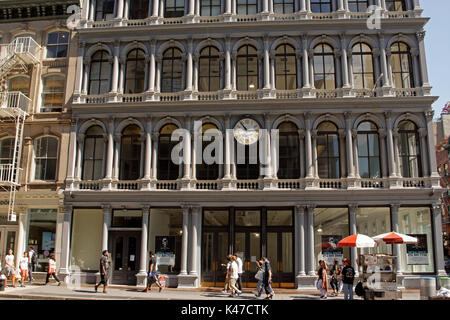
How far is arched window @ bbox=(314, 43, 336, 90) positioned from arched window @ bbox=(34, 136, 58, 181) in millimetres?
16954

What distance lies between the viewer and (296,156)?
2470 centimetres

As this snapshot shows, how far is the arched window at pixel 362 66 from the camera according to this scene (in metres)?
25.4

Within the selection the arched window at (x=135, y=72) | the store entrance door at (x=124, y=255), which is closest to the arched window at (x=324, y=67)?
the arched window at (x=135, y=72)

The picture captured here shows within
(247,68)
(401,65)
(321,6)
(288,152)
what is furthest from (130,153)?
(401,65)

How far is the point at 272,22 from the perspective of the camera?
25.5 meters

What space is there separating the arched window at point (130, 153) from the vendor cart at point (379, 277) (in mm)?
14159

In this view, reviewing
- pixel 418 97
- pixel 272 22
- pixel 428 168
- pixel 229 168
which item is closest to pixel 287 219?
pixel 229 168

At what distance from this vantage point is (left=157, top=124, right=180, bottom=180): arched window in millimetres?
25141

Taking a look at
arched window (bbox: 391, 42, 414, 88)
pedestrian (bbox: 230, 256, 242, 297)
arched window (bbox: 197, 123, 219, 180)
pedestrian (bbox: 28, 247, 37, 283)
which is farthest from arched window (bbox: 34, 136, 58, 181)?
arched window (bbox: 391, 42, 414, 88)

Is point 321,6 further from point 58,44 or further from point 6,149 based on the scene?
point 6,149

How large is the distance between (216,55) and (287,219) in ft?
36.2

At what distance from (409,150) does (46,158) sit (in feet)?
72.9
